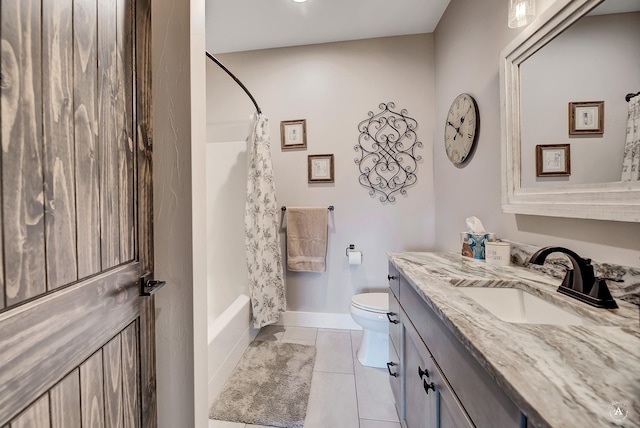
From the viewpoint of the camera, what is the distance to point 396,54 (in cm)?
216

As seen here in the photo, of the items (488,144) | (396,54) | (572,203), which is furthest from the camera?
(396,54)

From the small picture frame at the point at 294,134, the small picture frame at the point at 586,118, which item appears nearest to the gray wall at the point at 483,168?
the small picture frame at the point at 586,118

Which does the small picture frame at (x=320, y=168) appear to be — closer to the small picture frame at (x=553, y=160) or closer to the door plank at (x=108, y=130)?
the small picture frame at (x=553, y=160)

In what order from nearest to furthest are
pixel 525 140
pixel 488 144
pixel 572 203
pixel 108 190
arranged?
pixel 108 190 → pixel 572 203 → pixel 525 140 → pixel 488 144

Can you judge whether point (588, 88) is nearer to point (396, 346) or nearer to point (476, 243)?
point (476, 243)

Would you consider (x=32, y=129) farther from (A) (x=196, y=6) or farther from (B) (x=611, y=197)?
(B) (x=611, y=197)

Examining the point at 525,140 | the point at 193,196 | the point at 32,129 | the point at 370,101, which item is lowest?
the point at 193,196

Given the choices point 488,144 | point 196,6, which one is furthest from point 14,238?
point 488,144

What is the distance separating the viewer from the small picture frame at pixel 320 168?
2236mm

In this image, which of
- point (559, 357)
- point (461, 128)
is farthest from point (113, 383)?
point (461, 128)

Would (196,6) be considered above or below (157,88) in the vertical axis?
above

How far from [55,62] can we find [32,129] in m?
0.17

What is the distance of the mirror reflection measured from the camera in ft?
2.44

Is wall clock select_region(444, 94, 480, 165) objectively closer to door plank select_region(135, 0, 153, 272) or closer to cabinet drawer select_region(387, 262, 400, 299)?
cabinet drawer select_region(387, 262, 400, 299)
